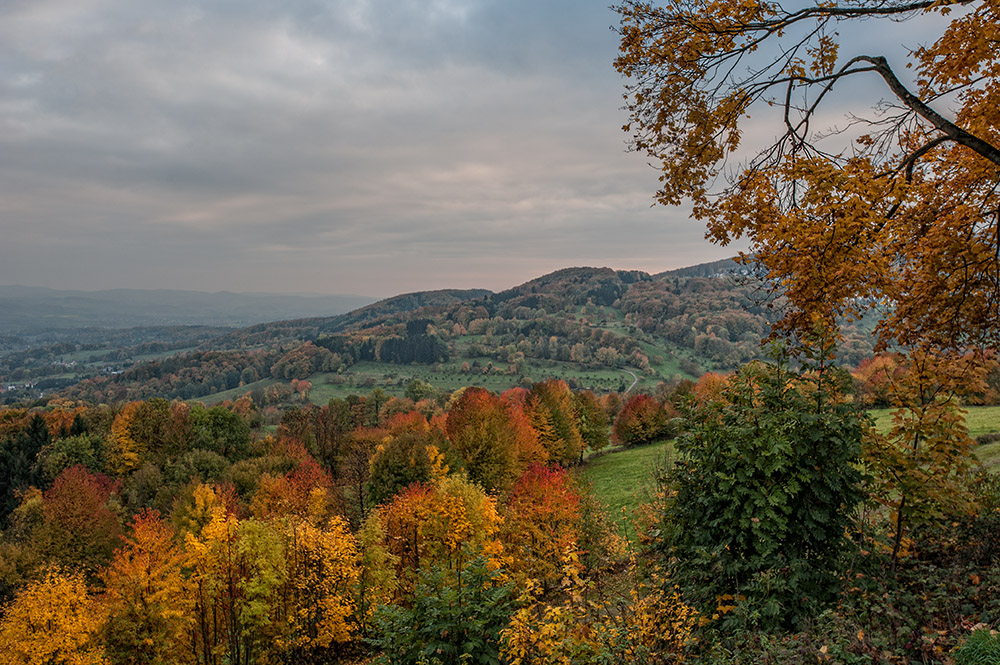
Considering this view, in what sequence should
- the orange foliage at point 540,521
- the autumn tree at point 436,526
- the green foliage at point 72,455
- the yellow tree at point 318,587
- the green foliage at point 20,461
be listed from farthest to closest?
1. the green foliage at point 20,461
2. the green foliage at point 72,455
3. the autumn tree at point 436,526
4. the orange foliage at point 540,521
5. the yellow tree at point 318,587

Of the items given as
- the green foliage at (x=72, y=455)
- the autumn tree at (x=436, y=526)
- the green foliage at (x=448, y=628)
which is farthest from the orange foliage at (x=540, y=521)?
the green foliage at (x=72, y=455)

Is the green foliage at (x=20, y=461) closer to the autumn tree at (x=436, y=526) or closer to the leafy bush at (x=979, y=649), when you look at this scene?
the autumn tree at (x=436, y=526)

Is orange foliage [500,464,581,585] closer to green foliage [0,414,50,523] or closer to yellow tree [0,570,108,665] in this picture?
yellow tree [0,570,108,665]

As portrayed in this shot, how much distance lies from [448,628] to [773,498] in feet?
18.4

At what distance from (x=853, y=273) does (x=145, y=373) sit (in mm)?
233158

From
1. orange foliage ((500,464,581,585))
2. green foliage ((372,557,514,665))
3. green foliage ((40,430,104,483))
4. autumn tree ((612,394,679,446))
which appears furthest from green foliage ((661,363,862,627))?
green foliage ((40,430,104,483))

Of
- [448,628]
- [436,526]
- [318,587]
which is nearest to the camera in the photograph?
[448,628]

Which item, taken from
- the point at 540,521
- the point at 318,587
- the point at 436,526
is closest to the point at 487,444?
the point at 540,521

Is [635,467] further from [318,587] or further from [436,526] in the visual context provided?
[318,587]

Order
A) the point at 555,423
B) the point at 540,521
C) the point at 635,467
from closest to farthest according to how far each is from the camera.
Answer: the point at 540,521
the point at 635,467
the point at 555,423

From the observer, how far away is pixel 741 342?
184375 millimetres

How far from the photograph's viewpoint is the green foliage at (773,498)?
25.8 feet

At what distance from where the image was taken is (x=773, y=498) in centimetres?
781

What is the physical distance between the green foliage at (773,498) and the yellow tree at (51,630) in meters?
27.2
